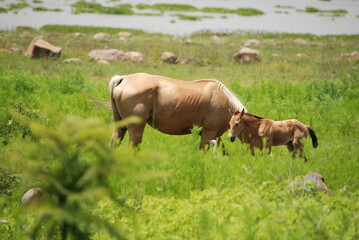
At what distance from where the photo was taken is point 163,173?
4457 millimetres

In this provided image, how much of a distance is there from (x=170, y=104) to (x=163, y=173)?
16.0ft

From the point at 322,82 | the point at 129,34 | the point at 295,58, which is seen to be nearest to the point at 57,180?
the point at 322,82

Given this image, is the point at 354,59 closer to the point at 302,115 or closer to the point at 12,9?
the point at 302,115

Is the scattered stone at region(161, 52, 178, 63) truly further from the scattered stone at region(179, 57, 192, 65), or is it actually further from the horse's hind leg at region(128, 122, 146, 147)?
the horse's hind leg at region(128, 122, 146, 147)

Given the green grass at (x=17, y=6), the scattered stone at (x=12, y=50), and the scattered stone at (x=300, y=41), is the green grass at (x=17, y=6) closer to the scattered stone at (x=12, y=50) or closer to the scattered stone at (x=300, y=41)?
the scattered stone at (x=12, y=50)

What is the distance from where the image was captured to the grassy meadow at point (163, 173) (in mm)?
4469

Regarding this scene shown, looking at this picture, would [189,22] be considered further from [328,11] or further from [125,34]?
[328,11]

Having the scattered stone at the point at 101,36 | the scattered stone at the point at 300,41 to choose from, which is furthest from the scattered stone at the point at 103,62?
the scattered stone at the point at 300,41

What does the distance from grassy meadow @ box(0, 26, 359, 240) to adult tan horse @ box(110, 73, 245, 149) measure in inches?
21.4

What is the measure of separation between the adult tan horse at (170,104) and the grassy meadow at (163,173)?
1.78 feet

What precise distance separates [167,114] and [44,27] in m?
30.4

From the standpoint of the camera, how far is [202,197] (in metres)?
6.63

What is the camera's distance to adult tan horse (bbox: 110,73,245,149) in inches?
357

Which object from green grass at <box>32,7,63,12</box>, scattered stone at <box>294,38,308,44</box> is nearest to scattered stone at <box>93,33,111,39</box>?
scattered stone at <box>294,38,308,44</box>
